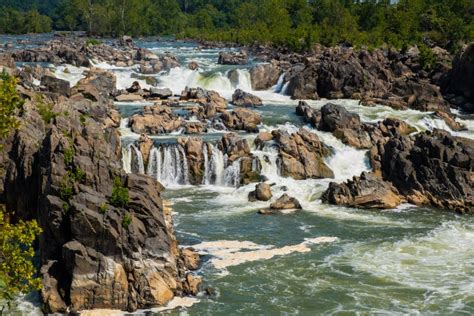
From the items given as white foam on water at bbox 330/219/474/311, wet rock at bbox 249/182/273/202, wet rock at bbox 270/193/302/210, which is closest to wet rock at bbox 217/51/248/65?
wet rock at bbox 249/182/273/202

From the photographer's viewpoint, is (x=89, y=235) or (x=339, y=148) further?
(x=339, y=148)

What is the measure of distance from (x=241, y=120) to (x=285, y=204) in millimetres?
16230

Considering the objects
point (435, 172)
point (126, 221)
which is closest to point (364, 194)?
point (435, 172)

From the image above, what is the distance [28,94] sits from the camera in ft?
133

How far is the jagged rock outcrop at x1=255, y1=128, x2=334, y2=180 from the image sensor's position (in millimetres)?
46719

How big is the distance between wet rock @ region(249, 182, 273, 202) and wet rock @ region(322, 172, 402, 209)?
3.65m

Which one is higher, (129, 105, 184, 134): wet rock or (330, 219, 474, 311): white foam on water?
(129, 105, 184, 134): wet rock

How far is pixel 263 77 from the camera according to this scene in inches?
3123

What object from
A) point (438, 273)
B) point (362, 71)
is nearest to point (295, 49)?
point (362, 71)

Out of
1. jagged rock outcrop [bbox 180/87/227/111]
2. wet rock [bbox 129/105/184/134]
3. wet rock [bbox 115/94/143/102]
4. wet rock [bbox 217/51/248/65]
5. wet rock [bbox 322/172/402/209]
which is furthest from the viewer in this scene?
wet rock [bbox 217/51/248/65]

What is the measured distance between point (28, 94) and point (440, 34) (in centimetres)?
8593

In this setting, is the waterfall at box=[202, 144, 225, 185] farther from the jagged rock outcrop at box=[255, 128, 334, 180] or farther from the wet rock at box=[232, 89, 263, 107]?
the wet rock at box=[232, 89, 263, 107]

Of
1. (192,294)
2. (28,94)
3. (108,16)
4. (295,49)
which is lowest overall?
(192,294)

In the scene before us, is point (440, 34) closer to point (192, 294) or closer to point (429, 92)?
point (429, 92)
